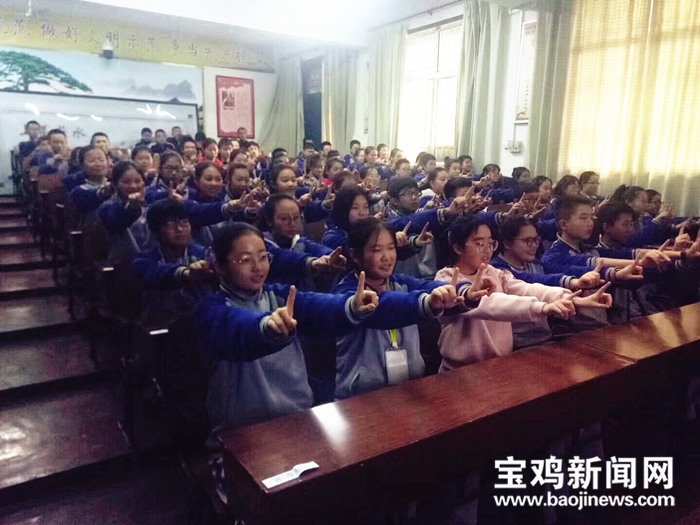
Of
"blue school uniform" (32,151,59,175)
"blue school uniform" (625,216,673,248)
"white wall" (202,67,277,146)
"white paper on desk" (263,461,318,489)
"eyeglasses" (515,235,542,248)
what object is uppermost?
"white wall" (202,67,277,146)

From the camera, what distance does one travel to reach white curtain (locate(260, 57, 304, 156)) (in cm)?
1003

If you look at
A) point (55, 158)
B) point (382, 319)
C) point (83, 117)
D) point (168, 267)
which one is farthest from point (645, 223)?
point (83, 117)

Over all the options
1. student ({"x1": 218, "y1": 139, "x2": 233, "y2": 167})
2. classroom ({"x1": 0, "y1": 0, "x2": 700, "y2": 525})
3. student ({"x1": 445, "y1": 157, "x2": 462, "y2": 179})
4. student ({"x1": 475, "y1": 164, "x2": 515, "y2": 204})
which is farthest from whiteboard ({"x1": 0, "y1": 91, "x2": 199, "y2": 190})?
student ({"x1": 475, "y1": 164, "x2": 515, "y2": 204})

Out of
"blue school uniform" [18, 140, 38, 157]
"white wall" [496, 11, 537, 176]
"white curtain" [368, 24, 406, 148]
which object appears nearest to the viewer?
"white wall" [496, 11, 537, 176]

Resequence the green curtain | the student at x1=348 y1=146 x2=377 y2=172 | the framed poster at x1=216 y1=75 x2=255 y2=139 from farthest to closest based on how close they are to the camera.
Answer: the framed poster at x1=216 y1=75 x2=255 y2=139, the student at x1=348 y1=146 x2=377 y2=172, the green curtain

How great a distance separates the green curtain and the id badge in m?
4.54

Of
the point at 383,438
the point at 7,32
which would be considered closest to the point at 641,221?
the point at 383,438

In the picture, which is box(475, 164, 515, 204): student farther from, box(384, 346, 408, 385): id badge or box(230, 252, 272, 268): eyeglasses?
box(230, 252, 272, 268): eyeglasses

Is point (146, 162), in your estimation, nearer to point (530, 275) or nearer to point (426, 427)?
point (530, 275)

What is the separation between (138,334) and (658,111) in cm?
479

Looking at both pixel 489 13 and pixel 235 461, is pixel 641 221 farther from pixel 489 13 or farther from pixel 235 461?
pixel 489 13

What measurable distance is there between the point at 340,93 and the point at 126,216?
6.79 meters

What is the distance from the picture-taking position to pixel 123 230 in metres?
2.82

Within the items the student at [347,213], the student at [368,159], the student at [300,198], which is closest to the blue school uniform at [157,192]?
the student at [300,198]
